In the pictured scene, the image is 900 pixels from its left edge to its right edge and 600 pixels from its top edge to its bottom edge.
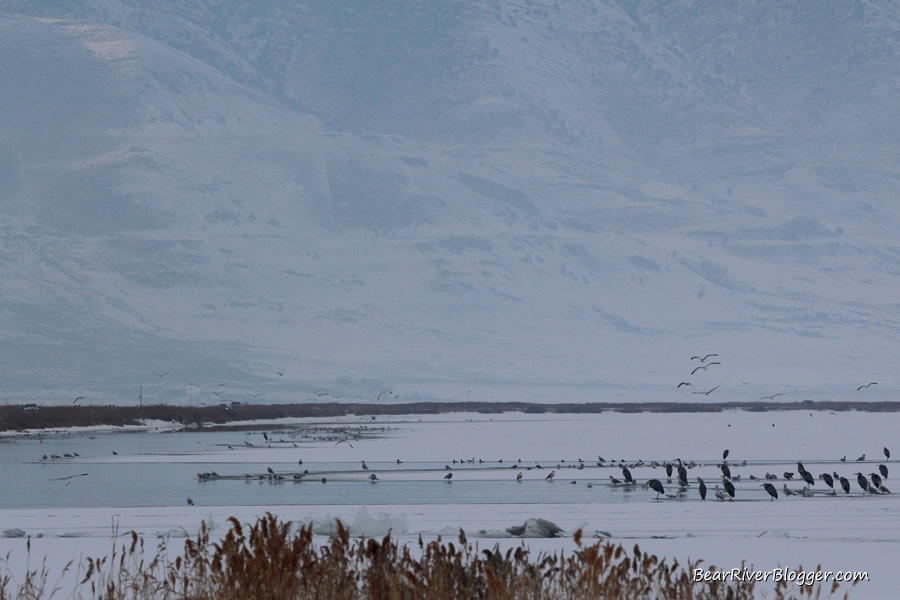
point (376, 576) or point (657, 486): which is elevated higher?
point (657, 486)

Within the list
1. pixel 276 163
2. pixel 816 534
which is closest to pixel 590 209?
pixel 276 163

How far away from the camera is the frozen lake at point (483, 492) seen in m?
13.3

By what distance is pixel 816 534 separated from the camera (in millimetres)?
13859

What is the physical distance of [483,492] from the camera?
22062 millimetres

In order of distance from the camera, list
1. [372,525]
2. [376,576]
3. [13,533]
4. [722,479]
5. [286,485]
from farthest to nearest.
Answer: [722,479] < [286,485] < [13,533] < [372,525] < [376,576]

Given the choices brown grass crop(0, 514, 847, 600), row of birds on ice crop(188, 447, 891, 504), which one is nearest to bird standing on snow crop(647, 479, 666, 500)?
row of birds on ice crop(188, 447, 891, 504)

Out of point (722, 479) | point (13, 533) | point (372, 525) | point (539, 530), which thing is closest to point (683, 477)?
point (722, 479)

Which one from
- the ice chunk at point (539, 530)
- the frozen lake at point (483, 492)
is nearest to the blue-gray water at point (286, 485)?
the frozen lake at point (483, 492)

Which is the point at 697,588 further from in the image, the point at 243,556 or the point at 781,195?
the point at 781,195

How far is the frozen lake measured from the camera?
1334 cm

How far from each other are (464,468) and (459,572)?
21.7 m

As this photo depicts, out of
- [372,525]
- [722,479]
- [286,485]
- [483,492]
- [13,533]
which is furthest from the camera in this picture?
[722,479]

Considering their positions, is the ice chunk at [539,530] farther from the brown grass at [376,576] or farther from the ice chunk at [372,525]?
the brown grass at [376,576]

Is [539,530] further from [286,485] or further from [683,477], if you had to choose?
[286,485]
